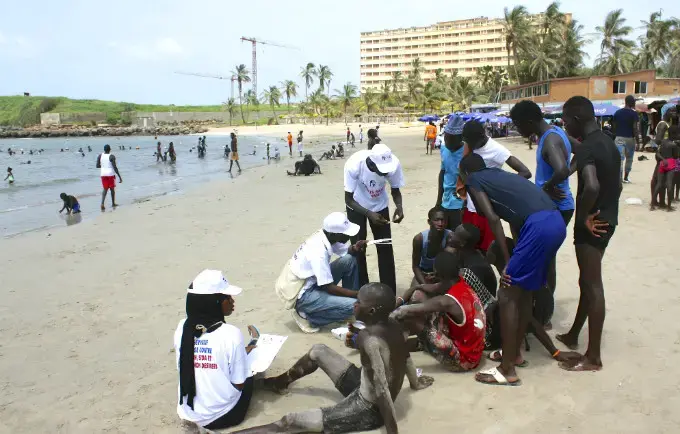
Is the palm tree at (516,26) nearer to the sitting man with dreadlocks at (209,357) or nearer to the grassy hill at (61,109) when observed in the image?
the sitting man with dreadlocks at (209,357)

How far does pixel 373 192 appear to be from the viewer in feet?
16.7

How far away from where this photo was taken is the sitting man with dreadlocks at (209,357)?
124 inches

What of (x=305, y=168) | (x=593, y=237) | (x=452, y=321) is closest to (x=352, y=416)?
(x=452, y=321)

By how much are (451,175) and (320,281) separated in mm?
1778

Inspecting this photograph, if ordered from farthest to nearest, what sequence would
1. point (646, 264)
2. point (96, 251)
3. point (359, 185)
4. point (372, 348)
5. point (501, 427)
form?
1. point (96, 251)
2. point (646, 264)
3. point (359, 185)
4. point (501, 427)
5. point (372, 348)

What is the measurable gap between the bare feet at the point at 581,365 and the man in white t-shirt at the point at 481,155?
119 cm

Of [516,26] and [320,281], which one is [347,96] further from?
[320,281]

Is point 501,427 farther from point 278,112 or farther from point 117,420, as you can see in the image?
point 278,112

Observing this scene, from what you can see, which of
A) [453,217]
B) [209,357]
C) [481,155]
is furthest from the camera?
[453,217]

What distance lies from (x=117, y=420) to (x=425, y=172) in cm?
1638

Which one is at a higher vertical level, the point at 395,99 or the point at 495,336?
the point at 395,99

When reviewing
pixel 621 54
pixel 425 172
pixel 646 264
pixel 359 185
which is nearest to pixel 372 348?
pixel 359 185

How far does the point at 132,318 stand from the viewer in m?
5.44

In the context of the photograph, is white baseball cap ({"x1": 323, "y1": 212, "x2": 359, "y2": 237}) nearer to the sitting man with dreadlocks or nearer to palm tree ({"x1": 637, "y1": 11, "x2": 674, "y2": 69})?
the sitting man with dreadlocks
